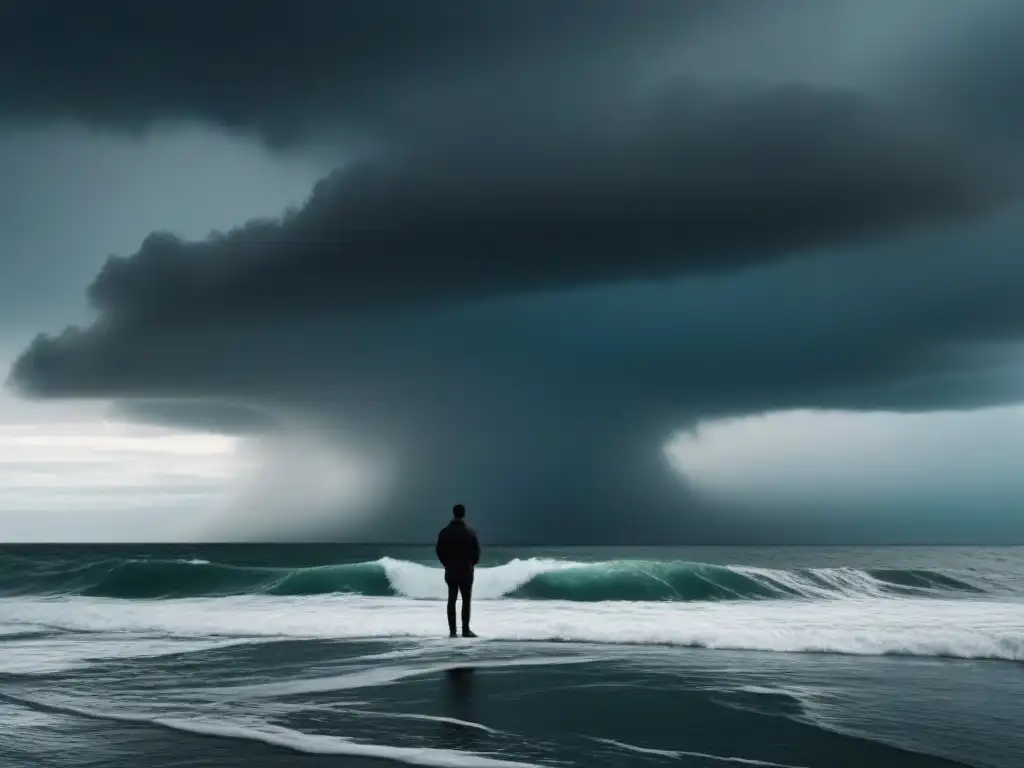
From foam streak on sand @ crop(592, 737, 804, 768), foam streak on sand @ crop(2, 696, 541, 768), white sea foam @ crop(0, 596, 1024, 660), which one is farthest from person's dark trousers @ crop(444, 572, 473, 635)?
foam streak on sand @ crop(592, 737, 804, 768)

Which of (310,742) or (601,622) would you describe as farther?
(601,622)

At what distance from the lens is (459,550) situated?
15.6 m

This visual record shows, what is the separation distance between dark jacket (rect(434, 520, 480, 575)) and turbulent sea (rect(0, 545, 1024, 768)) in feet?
4.10

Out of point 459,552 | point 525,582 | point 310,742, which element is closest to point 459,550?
point 459,552

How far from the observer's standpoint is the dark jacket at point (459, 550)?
15.6m

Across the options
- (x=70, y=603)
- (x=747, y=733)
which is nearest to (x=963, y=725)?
(x=747, y=733)

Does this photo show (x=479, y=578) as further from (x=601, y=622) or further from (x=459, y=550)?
(x=459, y=550)

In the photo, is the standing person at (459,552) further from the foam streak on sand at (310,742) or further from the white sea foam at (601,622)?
the foam streak on sand at (310,742)

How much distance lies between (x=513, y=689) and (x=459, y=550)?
5603 mm

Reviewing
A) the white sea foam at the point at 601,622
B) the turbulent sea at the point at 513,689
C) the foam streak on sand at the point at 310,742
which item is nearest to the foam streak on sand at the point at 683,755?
the turbulent sea at the point at 513,689

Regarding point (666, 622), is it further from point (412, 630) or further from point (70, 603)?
point (70, 603)

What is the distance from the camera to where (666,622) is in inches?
739

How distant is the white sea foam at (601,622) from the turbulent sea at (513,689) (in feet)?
0.23

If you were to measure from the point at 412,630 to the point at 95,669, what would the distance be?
22.0ft
